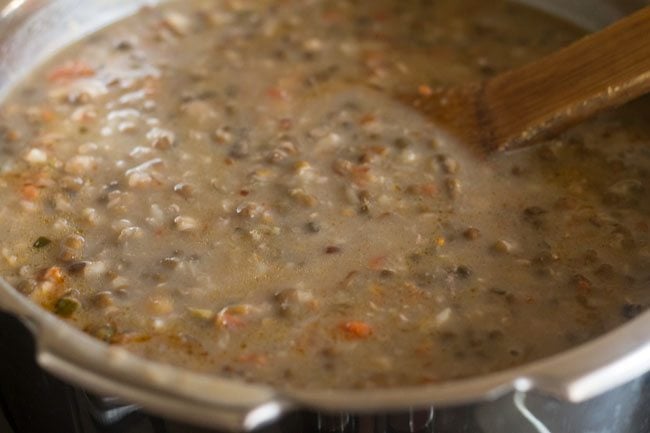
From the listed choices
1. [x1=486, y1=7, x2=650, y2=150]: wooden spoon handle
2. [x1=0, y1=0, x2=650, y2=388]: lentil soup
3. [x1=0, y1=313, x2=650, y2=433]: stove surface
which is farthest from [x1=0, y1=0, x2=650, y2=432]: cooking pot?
[x1=486, y1=7, x2=650, y2=150]: wooden spoon handle

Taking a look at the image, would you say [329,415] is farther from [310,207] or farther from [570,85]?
[570,85]

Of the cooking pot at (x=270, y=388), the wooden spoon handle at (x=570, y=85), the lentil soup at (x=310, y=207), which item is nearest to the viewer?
the cooking pot at (x=270, y=388)

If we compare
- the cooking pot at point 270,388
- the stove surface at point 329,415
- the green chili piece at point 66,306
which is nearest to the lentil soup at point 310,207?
the green chili piece at point 66,306

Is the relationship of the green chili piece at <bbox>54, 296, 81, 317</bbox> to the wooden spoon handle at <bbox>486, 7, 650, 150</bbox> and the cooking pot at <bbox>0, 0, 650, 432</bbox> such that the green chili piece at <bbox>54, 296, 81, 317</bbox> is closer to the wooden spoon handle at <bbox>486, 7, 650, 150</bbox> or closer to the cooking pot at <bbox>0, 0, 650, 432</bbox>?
the cooking pot at <bbox>0, 0, 650, 432</bbox>

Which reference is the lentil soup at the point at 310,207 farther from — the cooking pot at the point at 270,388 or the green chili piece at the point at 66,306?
the cooking pot at the point at 270,388

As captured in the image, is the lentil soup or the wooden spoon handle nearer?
the lentil soup

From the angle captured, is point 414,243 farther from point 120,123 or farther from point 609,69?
point 120,123

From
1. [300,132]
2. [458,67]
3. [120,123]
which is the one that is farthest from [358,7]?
[120,123]
